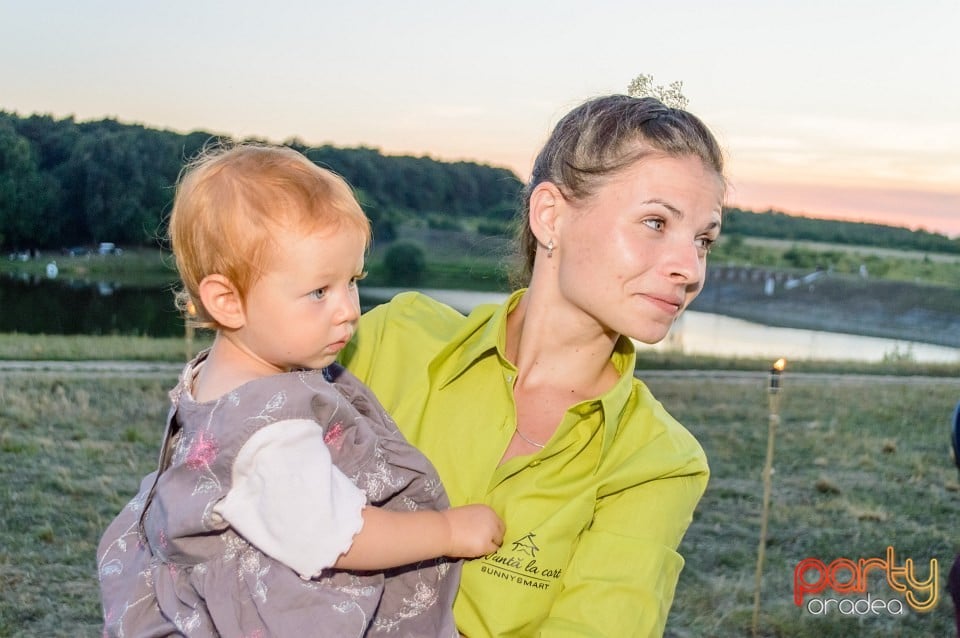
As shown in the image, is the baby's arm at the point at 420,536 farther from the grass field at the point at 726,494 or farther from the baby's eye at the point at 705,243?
the grass field at the point at 726,494

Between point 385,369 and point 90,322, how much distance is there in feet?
47.3

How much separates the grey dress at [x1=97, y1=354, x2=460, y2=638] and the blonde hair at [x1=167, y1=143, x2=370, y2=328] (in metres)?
0.21

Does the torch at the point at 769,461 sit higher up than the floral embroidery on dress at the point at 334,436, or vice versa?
the floral embroidery on dress at the point at 334,436

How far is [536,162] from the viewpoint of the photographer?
2500 millimetres

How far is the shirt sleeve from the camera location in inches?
60.4

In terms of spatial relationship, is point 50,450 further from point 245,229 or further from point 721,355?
point 721,355

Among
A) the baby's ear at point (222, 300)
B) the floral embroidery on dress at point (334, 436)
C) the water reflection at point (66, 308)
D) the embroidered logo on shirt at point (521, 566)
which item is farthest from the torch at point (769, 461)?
the water reflection at point (66, 308)

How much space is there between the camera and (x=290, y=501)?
1.53m

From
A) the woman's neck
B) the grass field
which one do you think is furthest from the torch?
the woman's neck

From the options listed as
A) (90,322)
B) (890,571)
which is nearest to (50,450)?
(890,571)

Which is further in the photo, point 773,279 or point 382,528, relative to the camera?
point 773,279

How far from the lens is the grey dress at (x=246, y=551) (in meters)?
1.60

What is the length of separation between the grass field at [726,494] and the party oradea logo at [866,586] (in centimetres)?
6

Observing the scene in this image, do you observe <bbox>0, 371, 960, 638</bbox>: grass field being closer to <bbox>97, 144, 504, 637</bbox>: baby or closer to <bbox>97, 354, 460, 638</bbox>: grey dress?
<bbox>97, 354, 460, 638</bbox>: grey dress
